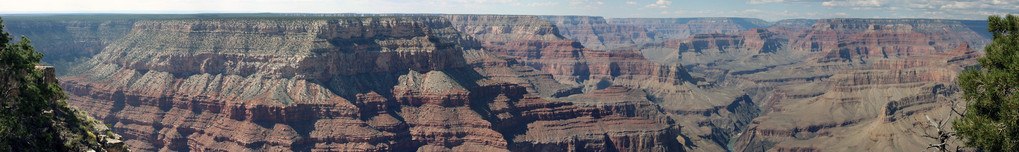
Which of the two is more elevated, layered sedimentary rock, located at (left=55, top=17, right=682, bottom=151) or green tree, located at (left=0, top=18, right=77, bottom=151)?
green tree, located at (left=0, top=18, right=77, bottom=151)

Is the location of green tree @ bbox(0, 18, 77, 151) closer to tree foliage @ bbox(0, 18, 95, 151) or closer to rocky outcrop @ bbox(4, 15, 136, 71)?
tree foliage @ bbox(0, 18, 95, 151)

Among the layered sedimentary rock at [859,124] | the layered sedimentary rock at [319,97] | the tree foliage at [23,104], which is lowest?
the layered sedimentary rock at [859,124]

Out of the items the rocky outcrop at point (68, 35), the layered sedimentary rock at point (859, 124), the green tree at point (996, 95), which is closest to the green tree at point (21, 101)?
the green tree at point (996, 95)

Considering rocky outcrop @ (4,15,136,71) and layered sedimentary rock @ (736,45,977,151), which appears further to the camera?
rocky outcrop @ (4,15,136,71)

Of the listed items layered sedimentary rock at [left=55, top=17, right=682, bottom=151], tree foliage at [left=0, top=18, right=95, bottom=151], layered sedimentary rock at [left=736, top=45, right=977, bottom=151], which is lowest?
layered sedimentary rock at [left=736, top=45, right=977, bottom=151]

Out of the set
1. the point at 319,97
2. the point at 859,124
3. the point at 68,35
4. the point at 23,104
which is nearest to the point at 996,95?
the point at 23,104

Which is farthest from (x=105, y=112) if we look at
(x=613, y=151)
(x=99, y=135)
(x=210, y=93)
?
(x=99, y=135)

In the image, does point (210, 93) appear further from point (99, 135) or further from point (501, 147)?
point (99, 135)

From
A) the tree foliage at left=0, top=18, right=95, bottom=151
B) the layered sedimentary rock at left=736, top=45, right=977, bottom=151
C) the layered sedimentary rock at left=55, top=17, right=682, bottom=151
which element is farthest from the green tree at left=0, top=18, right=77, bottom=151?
the layered sedimentary rock at left=736, top=45, right=977, bottom=151

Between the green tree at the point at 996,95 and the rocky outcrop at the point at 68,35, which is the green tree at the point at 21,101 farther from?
the rocky outcrop at the point at 68,35
